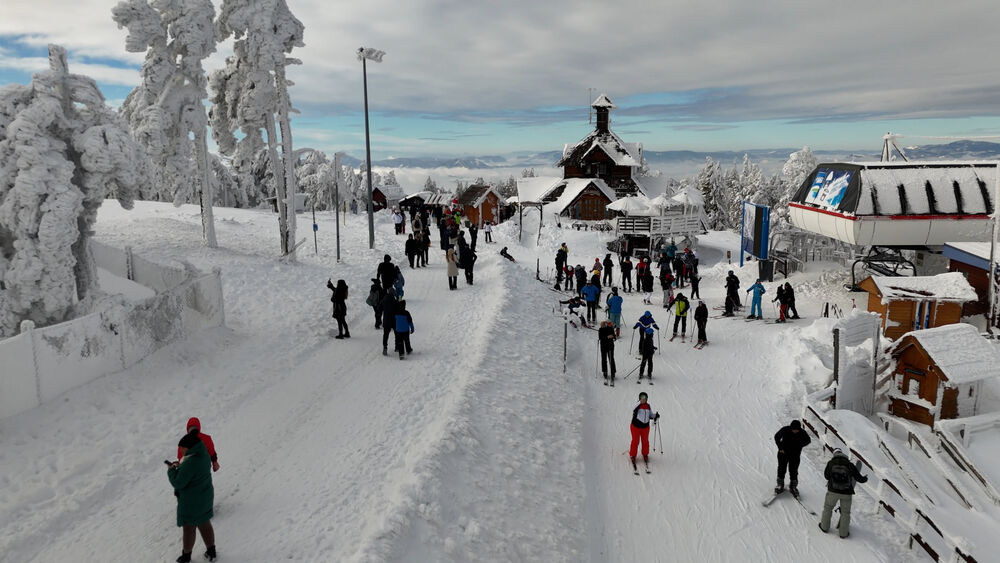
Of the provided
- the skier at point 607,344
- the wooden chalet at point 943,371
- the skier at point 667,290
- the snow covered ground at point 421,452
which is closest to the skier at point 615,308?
the snow covered ground at point 421,452

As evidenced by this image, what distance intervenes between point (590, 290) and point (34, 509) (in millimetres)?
14222

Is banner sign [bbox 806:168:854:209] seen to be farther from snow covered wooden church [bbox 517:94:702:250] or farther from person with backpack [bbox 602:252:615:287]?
snow covered wooden church [bbox 517:94:702:250]

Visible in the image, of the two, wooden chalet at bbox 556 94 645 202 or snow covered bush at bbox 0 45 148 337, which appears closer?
snow covered bush at bbox 0 45 148 337

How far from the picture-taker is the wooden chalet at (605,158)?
53031 mm

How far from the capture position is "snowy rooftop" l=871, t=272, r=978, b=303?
677 inches

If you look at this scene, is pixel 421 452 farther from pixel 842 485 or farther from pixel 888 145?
pixel 888 145

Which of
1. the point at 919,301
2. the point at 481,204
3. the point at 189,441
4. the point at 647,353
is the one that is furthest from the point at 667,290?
the point at 481,204

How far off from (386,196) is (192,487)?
64014mm

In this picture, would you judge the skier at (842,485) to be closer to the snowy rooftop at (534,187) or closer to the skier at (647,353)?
the skier at (647,353)

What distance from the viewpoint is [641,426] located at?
10023 millimetres

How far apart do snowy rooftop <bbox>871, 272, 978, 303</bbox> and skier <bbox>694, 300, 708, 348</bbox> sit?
5.71m

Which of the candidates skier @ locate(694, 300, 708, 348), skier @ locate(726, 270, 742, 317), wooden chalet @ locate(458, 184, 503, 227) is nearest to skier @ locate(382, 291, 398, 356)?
skier @ locate(694, 300, 708, 348)

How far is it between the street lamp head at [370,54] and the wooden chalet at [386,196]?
36685 millimetres

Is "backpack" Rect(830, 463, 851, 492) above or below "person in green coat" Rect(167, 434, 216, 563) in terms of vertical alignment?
below
